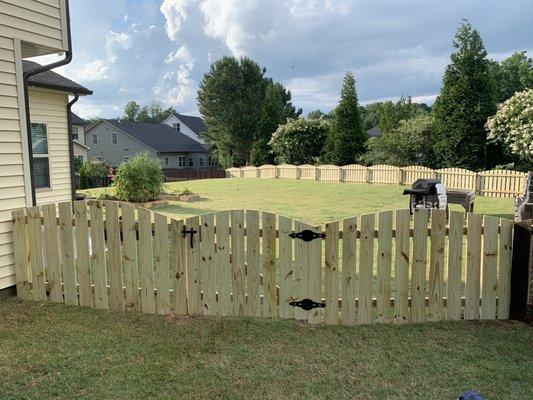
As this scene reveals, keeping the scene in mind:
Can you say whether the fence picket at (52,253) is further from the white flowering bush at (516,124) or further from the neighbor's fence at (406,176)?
the white flowering bush at (516,124)

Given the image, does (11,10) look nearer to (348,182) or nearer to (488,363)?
(488,363)

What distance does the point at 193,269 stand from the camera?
4086 mm

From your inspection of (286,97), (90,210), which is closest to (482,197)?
(90,210)

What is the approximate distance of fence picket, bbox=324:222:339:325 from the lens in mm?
3885

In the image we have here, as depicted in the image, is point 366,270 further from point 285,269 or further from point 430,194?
point 430,194

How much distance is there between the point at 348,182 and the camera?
21.7 meters

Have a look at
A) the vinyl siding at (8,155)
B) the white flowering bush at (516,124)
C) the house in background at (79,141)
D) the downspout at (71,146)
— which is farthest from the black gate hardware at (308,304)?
the house in background at (79,141)

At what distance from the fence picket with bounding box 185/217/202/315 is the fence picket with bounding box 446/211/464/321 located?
7.76 feet

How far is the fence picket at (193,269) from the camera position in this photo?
4059 millimetres

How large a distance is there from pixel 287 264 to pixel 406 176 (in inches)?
655

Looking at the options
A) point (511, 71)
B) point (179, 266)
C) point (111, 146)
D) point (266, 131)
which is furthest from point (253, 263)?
point (511, 71)

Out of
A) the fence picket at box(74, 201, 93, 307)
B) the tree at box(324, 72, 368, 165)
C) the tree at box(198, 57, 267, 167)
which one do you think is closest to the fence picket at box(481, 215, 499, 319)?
the fence picket at box(74, 201, 93, 307)

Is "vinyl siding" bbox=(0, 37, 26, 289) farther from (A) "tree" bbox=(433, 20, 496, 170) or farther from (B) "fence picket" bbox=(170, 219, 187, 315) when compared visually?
(A) "tree" bbox=(433, 20, 496, 170)

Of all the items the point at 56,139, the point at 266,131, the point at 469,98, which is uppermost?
the point at 469,98
